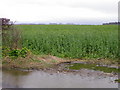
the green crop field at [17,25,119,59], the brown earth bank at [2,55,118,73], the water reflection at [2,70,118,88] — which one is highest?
the green crop field at [17,25,119,59]

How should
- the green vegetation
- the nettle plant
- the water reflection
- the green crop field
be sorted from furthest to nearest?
the nettle plant → the green crop field → the green vegetation → the water reflection

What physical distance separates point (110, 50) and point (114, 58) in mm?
1225

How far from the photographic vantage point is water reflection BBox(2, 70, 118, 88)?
355 inches

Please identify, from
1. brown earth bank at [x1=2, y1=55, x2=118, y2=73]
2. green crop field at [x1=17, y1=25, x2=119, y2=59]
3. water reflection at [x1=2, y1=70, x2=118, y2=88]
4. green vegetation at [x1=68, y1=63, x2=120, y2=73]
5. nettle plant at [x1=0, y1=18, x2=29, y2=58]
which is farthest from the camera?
nettle plant at [x1=0, y1=18, x2=29, y2=58]

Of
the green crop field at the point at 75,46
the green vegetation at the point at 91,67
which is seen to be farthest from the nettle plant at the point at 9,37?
the green vegetation at the point at 91,67

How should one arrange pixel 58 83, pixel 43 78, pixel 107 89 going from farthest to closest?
pixel 43 78 < pixel 58 83 < pixel 107 89

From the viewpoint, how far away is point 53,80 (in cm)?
976

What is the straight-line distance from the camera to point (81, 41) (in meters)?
16.2

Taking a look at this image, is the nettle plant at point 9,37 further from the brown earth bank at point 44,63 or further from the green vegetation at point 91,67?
the green vegetation at point 91,67

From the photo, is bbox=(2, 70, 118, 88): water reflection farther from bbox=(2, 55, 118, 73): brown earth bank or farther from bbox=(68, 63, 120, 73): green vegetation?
bbox=(68, 63, 120, 73): green vegetation

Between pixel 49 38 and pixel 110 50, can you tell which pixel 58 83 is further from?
pixel 49 38

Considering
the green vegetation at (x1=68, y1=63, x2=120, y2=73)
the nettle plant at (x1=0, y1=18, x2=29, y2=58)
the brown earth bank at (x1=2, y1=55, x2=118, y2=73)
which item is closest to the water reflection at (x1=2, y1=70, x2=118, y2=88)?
the brown earth bank at (x1=2, y1=55, x2=118, y2=73)

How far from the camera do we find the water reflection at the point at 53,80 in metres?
9.02

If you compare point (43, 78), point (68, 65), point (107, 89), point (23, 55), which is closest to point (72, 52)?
point (68, 65)
